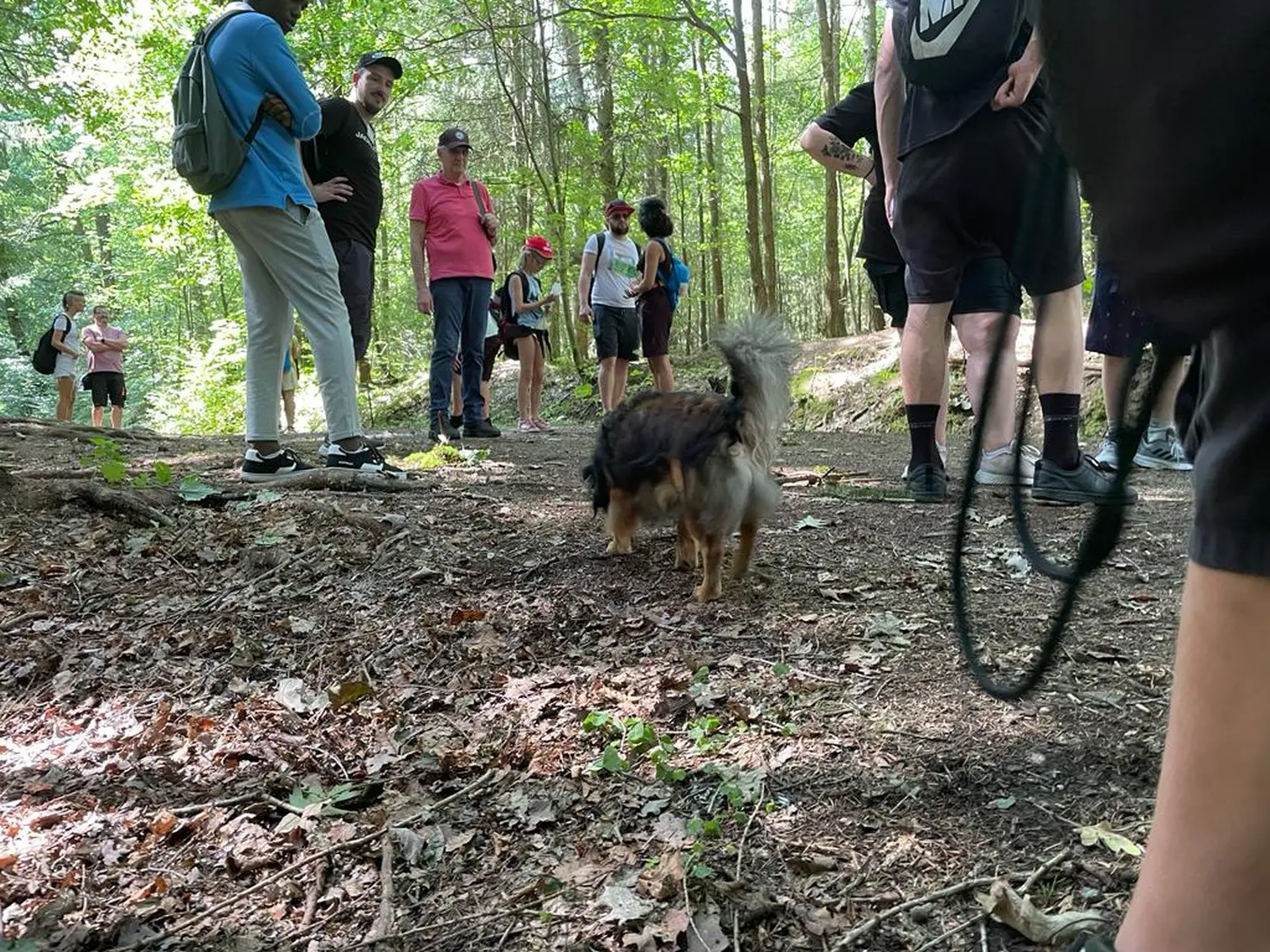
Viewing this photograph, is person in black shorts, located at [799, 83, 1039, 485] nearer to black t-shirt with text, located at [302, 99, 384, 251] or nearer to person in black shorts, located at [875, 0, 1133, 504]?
person in black shorts, located at [875, 0, 1133, 504]

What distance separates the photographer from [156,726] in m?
2.41

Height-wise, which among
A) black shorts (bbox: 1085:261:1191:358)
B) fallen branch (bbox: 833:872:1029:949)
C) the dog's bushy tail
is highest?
black shorts (bbox: 1085:261:1191:358)

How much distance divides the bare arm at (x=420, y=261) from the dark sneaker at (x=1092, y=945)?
263 inches

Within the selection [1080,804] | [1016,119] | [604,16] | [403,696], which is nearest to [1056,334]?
[1016,119]

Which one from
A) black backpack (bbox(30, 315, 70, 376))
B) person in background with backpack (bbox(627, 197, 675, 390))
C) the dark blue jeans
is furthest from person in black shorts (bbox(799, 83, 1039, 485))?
black backpack (bbox(30, 315, 70, 376))

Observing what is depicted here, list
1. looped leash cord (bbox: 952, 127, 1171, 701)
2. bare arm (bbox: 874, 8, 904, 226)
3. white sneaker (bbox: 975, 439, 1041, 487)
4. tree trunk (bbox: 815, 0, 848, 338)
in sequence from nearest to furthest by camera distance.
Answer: looped leash cord (bbox: 952, 127, 1171, 701)
white sneaker (bbox: 975, 439, 1041, 487)
bare arm (bbox: 874, 8, 904, 226)
tree trunk (bbox: 815, 0, 848, 338)

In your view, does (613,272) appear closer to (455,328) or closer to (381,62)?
(455,328)

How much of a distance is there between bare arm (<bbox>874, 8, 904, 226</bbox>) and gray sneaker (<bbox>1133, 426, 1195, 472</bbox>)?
7.30 feet

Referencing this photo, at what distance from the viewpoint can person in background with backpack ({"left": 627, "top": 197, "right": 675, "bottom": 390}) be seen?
28.2 feet

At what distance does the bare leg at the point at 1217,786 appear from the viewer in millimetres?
794

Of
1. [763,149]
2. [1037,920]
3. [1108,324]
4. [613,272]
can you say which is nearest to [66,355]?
[613,272]

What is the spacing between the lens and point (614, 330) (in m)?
8.63

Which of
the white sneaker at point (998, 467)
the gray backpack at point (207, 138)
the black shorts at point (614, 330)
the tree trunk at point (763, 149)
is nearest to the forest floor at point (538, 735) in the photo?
the white sneaker at point (998, 467)

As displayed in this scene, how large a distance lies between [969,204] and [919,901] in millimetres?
3170
